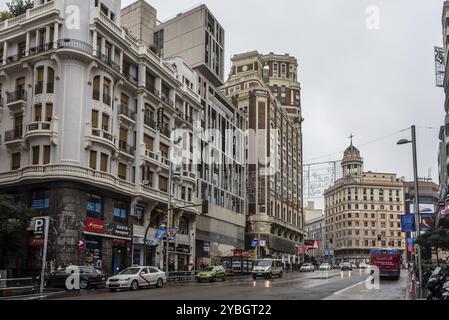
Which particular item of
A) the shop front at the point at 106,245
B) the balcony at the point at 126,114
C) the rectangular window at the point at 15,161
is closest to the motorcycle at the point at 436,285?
the shop front at the point at 106,245

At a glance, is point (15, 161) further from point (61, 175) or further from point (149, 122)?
point (149, 122)

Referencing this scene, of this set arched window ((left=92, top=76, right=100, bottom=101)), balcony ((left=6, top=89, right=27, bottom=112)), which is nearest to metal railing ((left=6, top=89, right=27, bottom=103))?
balcony ((left=6, top=89, right=27, bottom=112))

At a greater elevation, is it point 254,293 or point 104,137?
point 104,137

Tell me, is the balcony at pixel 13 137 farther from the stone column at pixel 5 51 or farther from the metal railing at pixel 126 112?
the metal railing at pixel 126 112

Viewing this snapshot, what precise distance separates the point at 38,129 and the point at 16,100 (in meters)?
4.65

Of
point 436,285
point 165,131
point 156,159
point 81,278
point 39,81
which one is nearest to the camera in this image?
point 436,285

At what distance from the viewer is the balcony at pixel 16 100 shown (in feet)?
139

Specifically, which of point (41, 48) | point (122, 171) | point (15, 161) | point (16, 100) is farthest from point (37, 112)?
point (122, 171)

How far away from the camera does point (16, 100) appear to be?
140 ft

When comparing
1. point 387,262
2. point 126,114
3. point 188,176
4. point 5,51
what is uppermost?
point 5,51

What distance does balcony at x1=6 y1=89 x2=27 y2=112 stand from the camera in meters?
42.2

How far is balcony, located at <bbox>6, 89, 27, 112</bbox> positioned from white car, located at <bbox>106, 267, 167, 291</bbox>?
64.1 feet

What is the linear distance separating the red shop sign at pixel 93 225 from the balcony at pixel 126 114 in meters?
10.1
